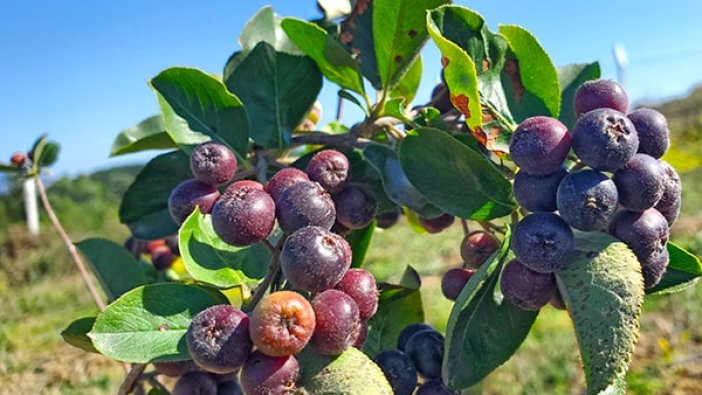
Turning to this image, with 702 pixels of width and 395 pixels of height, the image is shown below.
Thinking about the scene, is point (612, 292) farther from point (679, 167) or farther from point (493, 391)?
point (493, 391)

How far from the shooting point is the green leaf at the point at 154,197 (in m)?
0.98

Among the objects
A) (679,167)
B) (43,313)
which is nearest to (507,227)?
(679,167)

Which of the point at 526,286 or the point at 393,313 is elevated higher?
the point at 526,286

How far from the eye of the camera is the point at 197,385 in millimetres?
720

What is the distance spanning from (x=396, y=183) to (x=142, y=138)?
418 mm

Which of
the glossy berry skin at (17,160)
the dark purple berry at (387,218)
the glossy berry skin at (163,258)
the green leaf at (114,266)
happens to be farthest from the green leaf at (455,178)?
the glossy berry skin at (17,160)

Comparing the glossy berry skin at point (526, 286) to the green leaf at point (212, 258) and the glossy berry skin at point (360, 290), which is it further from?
the green leaf at point (212, 258)

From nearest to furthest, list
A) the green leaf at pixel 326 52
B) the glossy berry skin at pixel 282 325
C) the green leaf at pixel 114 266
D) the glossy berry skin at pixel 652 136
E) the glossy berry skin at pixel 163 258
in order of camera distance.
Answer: the glossy berry skin at pixel 282 325 → the glossy berry skin at pixel 652 136 → the green leaf at pixel 326 52 → the green leaf at pixel 114 266 → the glossy berry skin at pixel 163 258

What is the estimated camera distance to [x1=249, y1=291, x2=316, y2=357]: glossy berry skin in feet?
1.76

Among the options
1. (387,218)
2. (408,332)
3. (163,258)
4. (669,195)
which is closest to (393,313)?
(408,332)

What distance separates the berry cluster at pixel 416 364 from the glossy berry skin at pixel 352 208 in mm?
156

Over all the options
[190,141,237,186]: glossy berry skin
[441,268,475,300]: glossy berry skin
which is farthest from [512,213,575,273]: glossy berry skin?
[190,141,237,186]: glossy berry skin

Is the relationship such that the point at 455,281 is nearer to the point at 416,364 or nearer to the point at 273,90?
the point at 416,364

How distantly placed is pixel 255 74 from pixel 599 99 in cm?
47
